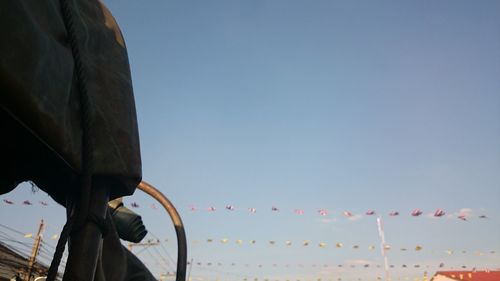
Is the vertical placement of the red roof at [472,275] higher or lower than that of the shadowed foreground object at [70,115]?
higher

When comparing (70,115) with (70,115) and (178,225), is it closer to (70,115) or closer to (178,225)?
(70,115)

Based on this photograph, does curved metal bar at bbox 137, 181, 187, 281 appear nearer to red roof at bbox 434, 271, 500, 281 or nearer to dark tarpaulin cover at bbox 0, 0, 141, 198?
dark tarpaulin cover at bbox 0, 0, 141, 198

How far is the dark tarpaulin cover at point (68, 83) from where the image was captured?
45.6 inches

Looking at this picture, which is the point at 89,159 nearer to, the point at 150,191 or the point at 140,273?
the point at 140,273

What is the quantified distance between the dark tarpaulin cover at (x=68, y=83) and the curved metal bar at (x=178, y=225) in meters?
1.91

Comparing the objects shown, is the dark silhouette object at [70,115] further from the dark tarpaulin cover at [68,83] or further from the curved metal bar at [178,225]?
the curved metal bar at [178,225]

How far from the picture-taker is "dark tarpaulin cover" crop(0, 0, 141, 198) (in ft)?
3.80

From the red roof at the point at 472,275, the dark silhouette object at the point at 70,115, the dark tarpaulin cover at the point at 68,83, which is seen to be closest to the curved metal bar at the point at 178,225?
the dark silhouette object at the point at 70,115

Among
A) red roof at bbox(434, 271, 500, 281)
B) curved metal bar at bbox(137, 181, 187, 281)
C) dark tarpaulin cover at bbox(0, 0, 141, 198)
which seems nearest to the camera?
dark tarpaulin cover at bbox(0, 0, 141, 198)

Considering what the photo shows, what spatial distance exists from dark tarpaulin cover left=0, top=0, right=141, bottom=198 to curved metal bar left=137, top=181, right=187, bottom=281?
1.91m

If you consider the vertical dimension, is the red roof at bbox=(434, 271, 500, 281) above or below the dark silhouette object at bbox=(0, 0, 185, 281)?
above

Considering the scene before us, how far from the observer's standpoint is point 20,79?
115 centimetres

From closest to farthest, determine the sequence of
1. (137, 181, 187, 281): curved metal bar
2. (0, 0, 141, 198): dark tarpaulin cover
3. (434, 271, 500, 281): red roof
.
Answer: (0, 0, 141, 198): dark tarpaulin cover → (137, 181, 187, 281): curved metal bar → (434, 271, 500, 281): red roof

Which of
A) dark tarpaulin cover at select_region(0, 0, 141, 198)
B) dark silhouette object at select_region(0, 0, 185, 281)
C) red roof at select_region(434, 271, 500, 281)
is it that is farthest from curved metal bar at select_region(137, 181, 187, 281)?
red roof at select_region(434, 271, 500, 281)
